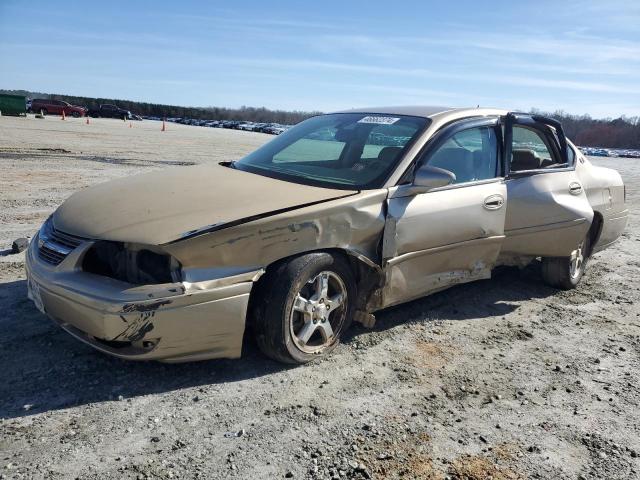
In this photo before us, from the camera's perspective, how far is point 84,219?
131 inches

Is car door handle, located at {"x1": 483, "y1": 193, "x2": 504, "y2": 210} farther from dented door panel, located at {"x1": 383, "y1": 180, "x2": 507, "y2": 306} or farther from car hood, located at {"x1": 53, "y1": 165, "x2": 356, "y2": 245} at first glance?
car hood, located at {"x1": 53, "y1": 165, "x2": 356, "y2": 245}

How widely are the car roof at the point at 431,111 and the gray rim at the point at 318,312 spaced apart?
1.65m

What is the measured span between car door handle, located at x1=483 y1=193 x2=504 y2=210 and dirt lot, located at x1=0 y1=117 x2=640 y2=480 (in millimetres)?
951

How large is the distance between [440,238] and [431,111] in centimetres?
116

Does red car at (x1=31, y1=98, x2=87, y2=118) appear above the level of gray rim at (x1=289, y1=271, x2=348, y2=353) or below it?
above

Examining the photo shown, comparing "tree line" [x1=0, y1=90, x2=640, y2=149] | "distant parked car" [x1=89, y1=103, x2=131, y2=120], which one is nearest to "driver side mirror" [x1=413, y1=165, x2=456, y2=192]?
"distant parked car" [x1=89, y1=103, x2=131, y2=120]

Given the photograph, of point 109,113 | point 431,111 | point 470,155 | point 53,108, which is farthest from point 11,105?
point 470,155

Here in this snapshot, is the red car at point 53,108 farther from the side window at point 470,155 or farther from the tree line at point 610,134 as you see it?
the tree line at point 610,134

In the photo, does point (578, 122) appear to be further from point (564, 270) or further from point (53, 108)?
point (564, 270)

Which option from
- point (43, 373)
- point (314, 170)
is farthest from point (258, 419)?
point (314, 170)

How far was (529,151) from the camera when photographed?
16.9 ft

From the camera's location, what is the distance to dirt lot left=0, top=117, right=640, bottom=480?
258cm

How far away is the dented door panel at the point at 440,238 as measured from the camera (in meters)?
3.82

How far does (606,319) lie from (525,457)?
255 cm
